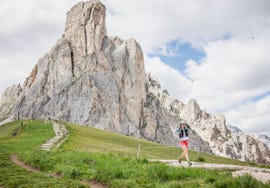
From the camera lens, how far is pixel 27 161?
2262cm

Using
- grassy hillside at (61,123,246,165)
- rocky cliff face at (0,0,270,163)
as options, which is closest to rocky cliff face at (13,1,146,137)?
rocky cliff face at (0,0,270,163)

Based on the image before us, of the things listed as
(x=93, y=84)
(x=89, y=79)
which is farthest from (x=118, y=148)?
(x=89, y=79)

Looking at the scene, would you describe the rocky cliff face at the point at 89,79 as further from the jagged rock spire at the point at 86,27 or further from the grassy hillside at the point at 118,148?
the grassy hillside at the point at 118,148

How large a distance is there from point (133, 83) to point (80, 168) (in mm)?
151891

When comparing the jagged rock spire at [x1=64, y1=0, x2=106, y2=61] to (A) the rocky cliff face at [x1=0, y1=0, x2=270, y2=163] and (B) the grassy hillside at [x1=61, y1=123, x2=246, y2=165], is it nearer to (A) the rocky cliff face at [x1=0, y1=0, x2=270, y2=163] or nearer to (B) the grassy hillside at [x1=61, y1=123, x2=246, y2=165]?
(A) the rocky cliff face at [x1=0, y1=0, x2=270, y2=163]

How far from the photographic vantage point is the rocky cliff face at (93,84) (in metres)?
146

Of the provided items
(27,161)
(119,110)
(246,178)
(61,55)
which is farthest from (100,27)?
(246,178)

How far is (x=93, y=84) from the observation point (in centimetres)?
14988

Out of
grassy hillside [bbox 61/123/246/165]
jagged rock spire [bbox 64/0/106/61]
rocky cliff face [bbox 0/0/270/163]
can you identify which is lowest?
grassy hillside [bbox 61/123/246/165]

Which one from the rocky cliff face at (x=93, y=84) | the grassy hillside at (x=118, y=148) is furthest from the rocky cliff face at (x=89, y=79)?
the grassy hillside at (x=118, y=148)

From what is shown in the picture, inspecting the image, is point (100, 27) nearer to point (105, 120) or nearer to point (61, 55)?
point (61, 55)

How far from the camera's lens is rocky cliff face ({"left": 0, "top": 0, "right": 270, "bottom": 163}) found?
146 m

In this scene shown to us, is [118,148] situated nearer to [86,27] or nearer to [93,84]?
[93,84]

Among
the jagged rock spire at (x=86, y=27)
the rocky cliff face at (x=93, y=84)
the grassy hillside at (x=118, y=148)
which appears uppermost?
the jagged rock spire at (x=86, y=27)
